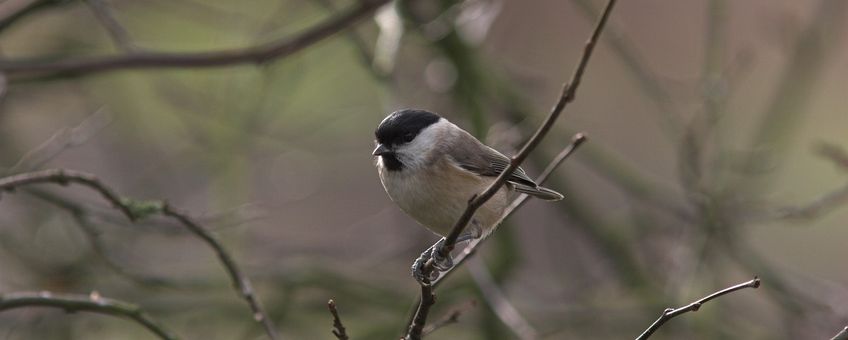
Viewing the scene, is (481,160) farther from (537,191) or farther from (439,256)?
(439,256)

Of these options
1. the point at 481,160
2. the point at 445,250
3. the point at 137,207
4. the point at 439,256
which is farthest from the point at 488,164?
the point at 137,207

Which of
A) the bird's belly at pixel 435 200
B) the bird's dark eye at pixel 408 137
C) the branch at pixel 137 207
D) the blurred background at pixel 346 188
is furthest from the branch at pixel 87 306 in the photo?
the bird's dark eye at pixel 408 137

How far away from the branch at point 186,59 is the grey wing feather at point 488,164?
497 mm

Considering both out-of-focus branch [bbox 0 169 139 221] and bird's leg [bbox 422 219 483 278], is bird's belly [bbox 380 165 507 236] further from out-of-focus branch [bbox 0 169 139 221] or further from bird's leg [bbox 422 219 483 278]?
out-of-focus branch [bbox 0 169 139 221]

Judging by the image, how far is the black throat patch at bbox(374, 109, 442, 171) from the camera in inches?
106

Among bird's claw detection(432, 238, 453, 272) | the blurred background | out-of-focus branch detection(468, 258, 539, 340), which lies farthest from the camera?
the blurred background

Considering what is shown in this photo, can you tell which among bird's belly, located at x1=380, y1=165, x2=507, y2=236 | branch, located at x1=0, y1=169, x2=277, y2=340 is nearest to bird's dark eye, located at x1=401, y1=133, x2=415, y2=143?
bird's belly, located at x1=380, y1=165, x2=507, y2=236

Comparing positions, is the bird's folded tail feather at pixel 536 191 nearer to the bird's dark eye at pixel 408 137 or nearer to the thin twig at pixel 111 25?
the bird's dark eye at pixel 408 137

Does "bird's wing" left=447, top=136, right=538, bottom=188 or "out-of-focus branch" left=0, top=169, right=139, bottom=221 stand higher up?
"bird's wing" left=447, top=136, right=538, bottom=188

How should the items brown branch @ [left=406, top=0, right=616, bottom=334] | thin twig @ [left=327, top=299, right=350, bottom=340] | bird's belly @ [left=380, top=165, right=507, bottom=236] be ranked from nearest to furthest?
brown branch @ [left=406, top=0, right=616, bottom=334]
thin twig @ [left=327, top=299, right=350, bottom=340]
bird's belly @ [left=380, top=165, right=507, bottom=236]

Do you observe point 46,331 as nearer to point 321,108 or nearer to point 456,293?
point 456,293

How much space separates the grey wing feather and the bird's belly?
0.11 metres

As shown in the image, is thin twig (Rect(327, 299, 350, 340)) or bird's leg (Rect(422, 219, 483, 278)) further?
bird's leg (Rect(422, 219, 483, 278))

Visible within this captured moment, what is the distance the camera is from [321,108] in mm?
5898
